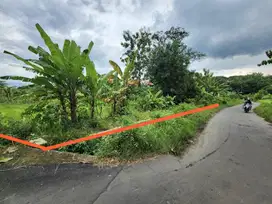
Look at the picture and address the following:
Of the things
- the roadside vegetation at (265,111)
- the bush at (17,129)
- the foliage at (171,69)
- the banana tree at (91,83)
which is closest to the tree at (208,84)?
the roadside vegetation at (265,111)

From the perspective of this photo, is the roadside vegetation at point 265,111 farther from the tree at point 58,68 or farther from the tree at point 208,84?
the tree at point 58,68

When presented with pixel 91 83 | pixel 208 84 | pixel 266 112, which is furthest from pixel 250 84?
pixel 91 83

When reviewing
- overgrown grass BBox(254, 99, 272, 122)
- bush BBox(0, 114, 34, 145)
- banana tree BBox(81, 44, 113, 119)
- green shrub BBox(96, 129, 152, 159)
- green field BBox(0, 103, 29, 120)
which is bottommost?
overgrown grass BBox(254, 99, 272, 122)

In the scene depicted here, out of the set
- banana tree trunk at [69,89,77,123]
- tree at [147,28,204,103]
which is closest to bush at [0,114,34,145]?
banana tree trunk at [69,89,77,123]

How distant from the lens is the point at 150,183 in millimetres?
2555

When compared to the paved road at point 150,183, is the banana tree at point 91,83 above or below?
above

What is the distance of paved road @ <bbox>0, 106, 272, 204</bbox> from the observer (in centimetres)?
218

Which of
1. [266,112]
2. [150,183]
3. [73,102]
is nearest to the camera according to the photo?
[150,183]

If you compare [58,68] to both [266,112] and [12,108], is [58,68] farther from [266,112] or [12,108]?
[266,112]

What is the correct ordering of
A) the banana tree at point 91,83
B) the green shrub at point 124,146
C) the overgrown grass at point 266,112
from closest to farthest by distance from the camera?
1. the green shrub at point 124,146
2. the banana tree at point 91,83
3. the overgrown grass at point 266,112

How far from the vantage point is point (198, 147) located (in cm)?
439

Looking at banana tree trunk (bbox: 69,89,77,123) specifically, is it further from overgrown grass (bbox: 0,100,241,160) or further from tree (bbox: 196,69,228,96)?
tree (bbox: 196,69,228,96)

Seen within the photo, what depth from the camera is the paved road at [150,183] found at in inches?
85.7

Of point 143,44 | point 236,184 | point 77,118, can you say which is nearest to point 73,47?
point 77,118
